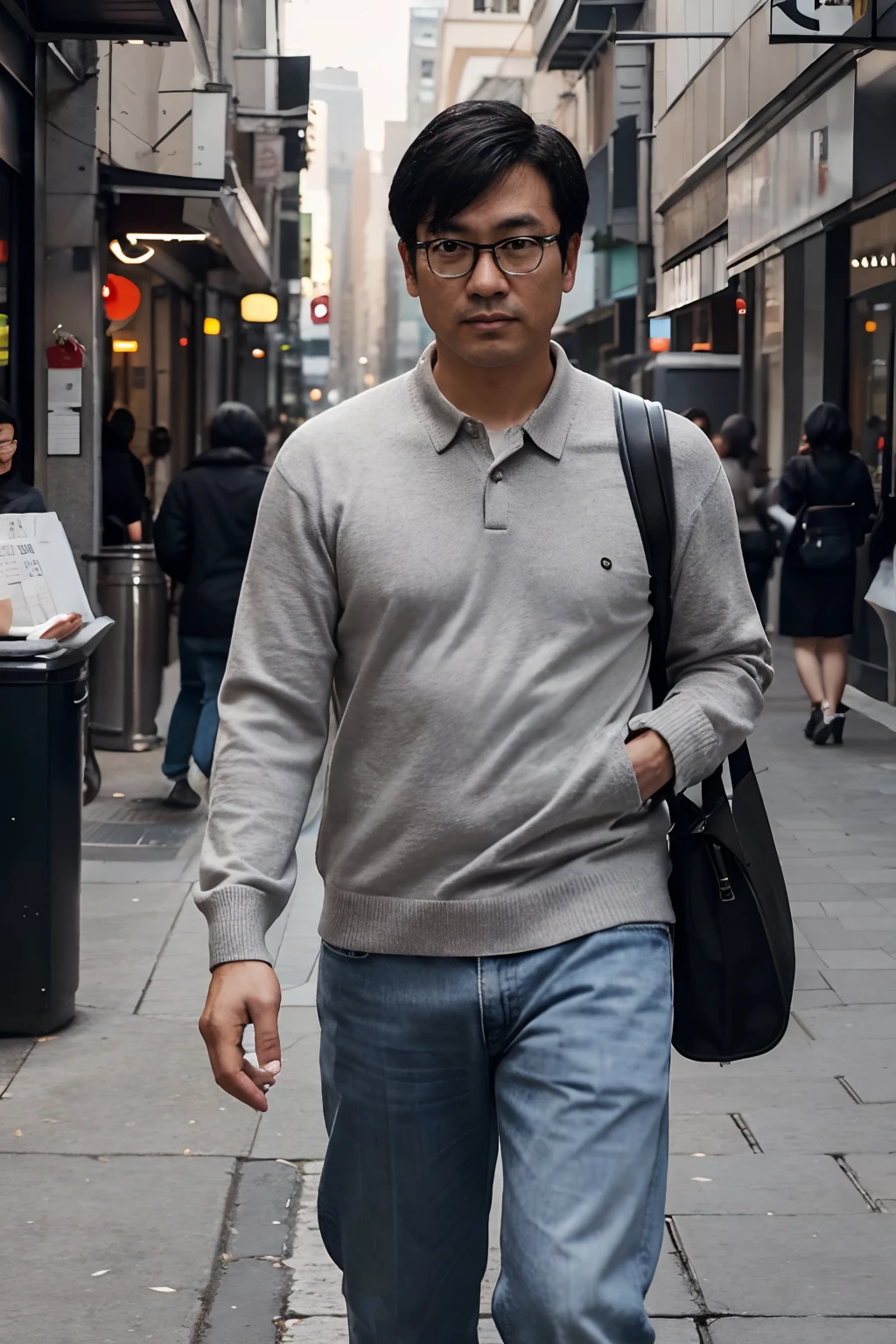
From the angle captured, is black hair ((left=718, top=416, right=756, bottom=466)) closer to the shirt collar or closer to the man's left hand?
the shirt collar

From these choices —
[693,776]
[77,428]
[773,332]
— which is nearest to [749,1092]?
[693,776]

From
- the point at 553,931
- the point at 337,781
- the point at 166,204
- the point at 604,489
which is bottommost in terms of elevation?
the point at 553,931

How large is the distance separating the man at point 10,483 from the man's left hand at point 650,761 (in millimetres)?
6202

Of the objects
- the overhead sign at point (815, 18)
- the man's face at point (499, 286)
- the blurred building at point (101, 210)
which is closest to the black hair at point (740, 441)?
the overhead sign at point (815, 18)

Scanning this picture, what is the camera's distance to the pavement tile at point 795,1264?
11.9ft

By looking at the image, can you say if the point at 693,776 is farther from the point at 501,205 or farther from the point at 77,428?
the point at 77,428

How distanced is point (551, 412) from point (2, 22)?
8.88 meters

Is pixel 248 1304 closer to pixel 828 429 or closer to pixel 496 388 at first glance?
pixel 496 388

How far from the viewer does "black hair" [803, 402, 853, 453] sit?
11469 mm

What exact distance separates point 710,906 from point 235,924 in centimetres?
61

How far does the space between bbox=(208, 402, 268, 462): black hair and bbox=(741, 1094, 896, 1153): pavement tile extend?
205 inches

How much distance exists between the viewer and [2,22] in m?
10.3

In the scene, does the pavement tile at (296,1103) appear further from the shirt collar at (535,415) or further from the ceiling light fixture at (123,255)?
the ceiling light fixture at (123,255)

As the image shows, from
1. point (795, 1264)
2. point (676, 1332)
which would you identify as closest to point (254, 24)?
point (795, 1264)
